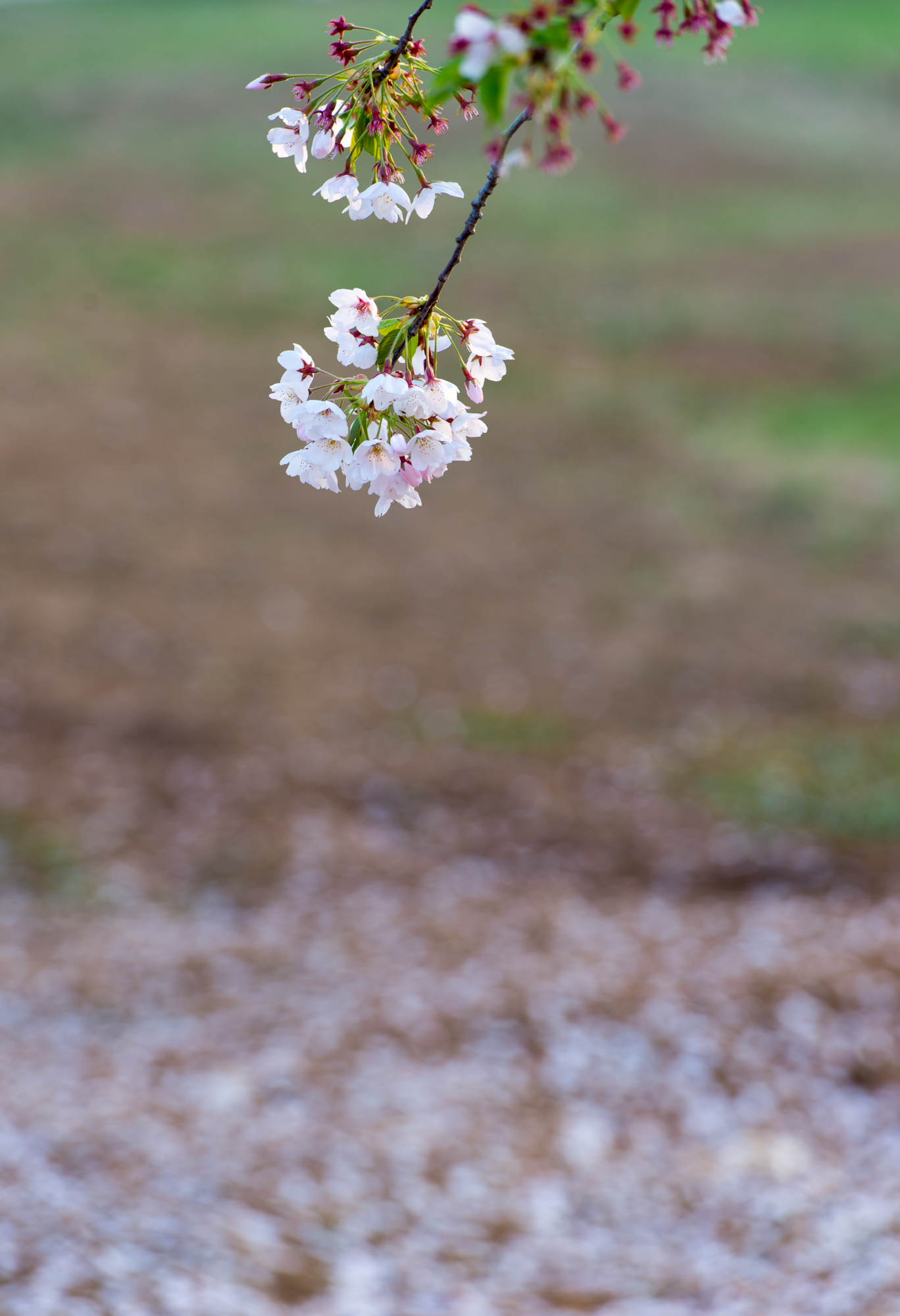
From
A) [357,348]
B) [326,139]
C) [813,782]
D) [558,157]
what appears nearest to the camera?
[558,157]

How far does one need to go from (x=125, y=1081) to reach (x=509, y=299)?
18.7 metres

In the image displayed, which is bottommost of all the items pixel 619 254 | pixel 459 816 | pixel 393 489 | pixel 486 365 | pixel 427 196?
pixel 393 489

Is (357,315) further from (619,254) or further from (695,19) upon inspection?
(619,254)

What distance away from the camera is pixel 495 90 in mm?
1791

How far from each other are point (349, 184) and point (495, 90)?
0.63 metres

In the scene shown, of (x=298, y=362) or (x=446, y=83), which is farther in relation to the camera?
(x=298, y=362)

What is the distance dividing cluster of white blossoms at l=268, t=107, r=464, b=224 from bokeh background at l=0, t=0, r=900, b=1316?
3933 mm

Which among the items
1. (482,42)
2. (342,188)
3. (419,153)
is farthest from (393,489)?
(482,42)

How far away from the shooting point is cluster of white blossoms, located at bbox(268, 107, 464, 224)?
234cm

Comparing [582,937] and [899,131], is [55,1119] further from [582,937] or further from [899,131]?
[899,131]

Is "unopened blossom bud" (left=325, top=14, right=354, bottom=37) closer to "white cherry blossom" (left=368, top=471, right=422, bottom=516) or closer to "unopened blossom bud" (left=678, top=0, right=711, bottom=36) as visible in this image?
"unopened blossom bud" (left=678, top=0, right=711, bottom=36)

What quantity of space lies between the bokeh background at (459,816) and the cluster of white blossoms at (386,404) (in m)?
3.48

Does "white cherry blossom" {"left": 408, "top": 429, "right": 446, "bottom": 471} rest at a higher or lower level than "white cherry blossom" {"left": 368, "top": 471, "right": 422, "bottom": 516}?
higher

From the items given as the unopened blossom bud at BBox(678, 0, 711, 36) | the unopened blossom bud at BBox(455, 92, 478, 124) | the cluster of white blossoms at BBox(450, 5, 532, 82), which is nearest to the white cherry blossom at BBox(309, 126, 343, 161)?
the unopened blossom bud at BBox(455, 92, 478, 124)
